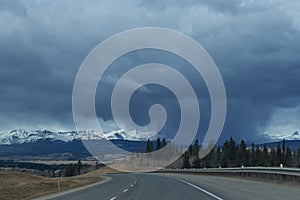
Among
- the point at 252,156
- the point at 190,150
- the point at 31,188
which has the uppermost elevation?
the point at 190,150

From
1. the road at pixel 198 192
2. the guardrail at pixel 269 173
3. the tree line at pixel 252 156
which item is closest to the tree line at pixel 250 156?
the tree line at pixel 252 156

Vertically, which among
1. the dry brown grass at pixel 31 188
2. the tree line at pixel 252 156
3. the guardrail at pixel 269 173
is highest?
the tree line at pixel 252 156

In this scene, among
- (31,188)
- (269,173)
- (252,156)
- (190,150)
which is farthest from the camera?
(190,150)

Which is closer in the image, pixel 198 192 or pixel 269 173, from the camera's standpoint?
pixel 198 192

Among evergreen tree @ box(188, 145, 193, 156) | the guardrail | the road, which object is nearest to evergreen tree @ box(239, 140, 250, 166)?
evergreen tree @ box(188, 145, 193, 156)

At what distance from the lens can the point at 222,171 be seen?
174 feet

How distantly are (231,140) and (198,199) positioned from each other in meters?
103

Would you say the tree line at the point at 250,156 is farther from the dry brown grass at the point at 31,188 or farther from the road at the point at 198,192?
the road at the point at 198,192

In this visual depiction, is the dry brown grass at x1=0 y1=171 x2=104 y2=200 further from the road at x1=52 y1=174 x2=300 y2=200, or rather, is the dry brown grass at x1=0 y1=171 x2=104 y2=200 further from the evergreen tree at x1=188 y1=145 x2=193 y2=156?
the evergreen tree at x1=188 y1=145 x2=193 y2=156

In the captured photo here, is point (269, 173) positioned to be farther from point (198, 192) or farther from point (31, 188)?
point (31, 188)

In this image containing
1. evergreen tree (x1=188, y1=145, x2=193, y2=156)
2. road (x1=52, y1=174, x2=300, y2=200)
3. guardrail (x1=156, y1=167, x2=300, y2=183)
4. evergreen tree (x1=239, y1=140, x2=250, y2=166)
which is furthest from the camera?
evergreen tree (x1=188, y1=145, x2=193, y2=156)

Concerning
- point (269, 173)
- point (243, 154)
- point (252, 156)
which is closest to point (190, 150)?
point (243, 154)

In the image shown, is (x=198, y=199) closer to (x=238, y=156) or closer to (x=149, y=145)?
(x=238, y=156)

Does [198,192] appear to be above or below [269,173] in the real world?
below
